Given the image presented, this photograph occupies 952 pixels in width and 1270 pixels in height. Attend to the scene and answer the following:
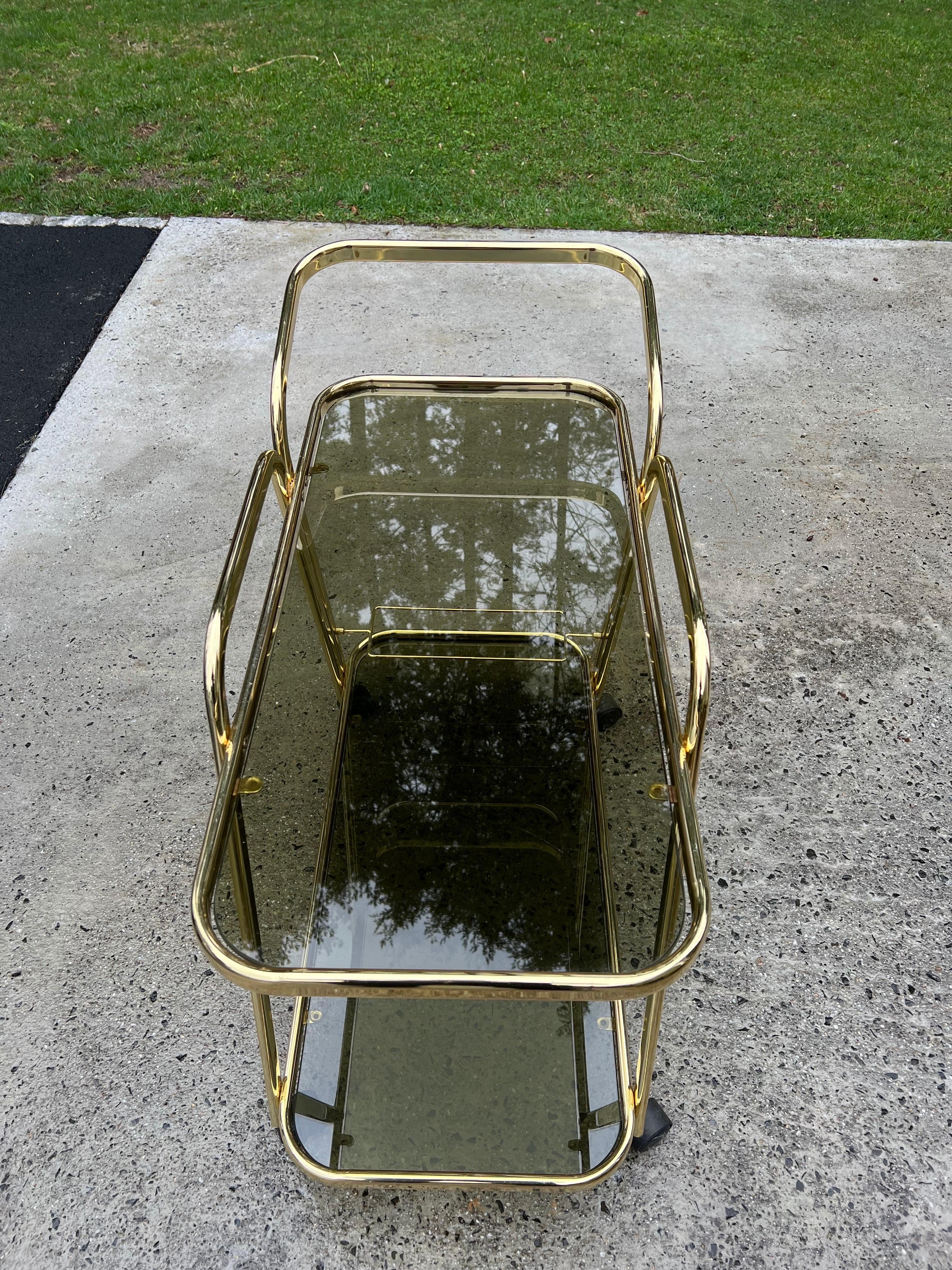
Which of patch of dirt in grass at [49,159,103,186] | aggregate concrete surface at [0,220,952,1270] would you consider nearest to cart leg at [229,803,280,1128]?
aggregate concrete surface at [0,220,952,1270]

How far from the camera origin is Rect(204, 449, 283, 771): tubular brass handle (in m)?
1.28

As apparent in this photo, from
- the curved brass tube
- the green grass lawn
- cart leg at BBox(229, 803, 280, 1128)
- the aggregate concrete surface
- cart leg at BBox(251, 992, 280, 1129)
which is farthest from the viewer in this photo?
the green grass lawn

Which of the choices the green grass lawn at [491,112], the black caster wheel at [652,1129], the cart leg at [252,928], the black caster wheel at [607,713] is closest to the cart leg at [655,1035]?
the black caster wheel at [652,1129]

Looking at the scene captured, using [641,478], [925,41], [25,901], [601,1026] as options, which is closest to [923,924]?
[601,1026]

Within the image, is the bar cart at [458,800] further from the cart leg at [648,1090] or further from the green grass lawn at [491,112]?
the green grass lawn at [491,112]

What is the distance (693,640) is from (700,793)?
0.75m

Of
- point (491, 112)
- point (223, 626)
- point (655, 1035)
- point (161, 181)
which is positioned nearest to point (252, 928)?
point (223, 626)

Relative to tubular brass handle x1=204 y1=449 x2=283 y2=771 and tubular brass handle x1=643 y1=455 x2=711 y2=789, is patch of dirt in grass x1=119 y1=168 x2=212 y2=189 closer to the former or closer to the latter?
tubular brass handle x1=204 y1=449 x2=283 y2=771

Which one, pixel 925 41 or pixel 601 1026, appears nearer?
pixel 601 1026

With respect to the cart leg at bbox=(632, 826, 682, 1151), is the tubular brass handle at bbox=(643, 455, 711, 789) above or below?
above

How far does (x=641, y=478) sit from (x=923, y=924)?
96cm

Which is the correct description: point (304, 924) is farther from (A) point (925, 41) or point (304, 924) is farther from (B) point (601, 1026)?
(A) point (925, 41)

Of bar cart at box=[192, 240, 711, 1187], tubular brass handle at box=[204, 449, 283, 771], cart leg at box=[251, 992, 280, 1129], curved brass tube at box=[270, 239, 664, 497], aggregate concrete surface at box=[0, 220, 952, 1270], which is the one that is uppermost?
curved brass tube at box=[270, 239, 664, 497]

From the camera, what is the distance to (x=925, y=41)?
6117 millimetres
